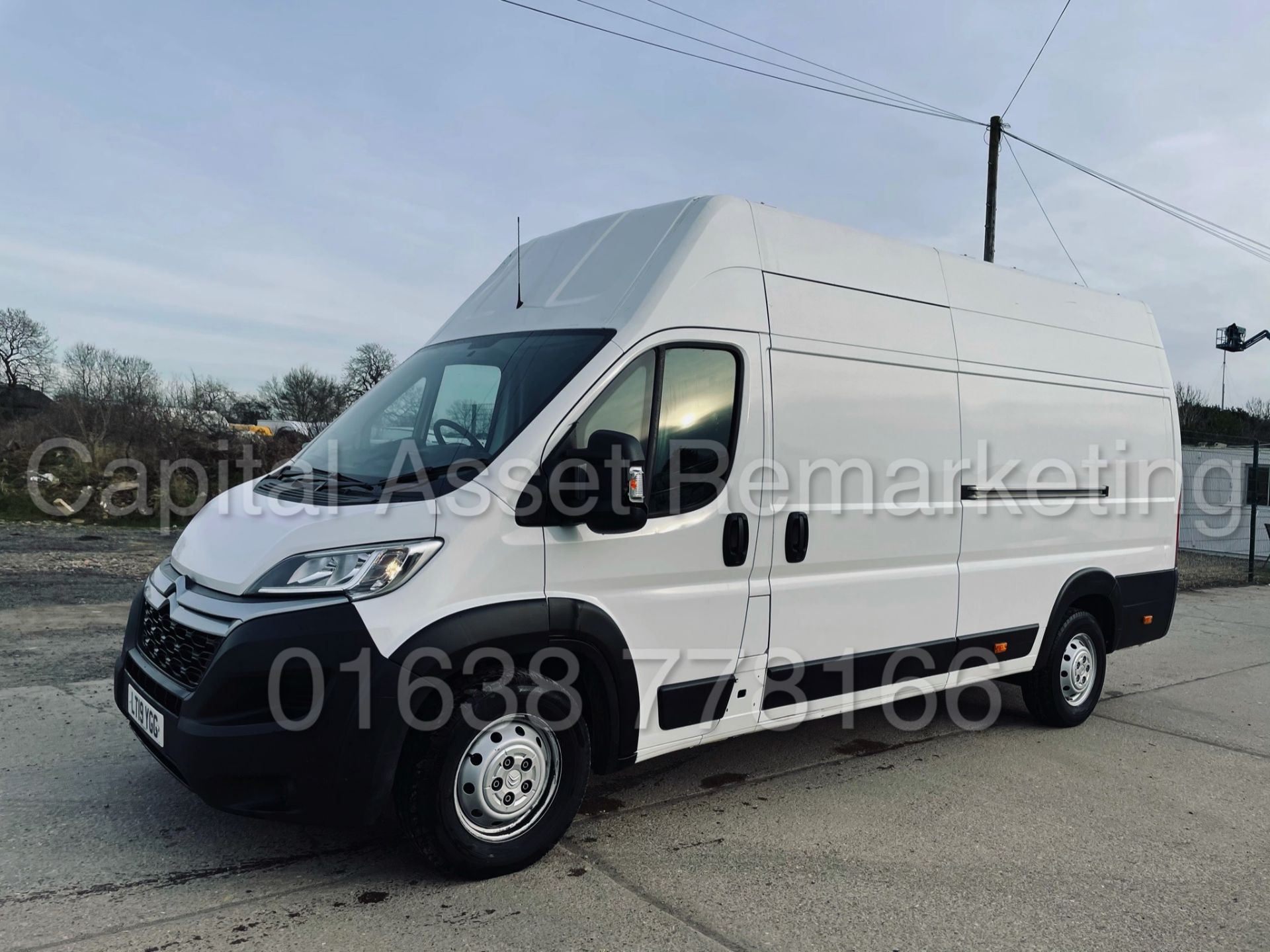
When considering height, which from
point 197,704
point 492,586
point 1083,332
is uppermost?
point 1083,332

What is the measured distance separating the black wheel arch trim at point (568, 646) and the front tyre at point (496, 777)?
0.40 feet

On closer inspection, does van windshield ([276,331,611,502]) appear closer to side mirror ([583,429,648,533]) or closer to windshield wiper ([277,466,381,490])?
windshield wiper ([277,466,381,490])

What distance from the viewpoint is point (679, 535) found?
4.09 metres

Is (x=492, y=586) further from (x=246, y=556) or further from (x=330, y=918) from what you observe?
(x=330, y=918)

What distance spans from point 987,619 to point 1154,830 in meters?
1.37

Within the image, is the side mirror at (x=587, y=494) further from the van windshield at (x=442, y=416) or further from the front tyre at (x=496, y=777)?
the front tyre at (x=496, y=777)

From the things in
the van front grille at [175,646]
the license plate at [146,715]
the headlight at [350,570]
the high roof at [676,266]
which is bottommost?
the license plate at [146,715]

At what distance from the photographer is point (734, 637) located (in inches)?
170

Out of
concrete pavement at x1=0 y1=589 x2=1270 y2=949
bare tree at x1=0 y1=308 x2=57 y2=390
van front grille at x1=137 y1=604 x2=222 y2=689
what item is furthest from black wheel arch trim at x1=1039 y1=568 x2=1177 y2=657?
bare tree at x1=0 y1=308 x2=57 y2=390

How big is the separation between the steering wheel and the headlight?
53cm

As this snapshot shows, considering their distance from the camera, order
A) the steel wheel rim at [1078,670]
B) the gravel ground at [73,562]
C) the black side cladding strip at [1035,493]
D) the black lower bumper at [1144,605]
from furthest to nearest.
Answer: the gravel ground at [73,562], the black lower bumper at [1144,605], the steel wheel rim at [1078,670], the black side cladding strip at [1035,493]

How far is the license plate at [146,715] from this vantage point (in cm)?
365

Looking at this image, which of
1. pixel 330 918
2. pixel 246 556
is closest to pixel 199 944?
pixel 330 918

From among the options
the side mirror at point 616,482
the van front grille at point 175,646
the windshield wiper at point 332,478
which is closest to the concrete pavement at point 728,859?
the van front grille at point 175,646
